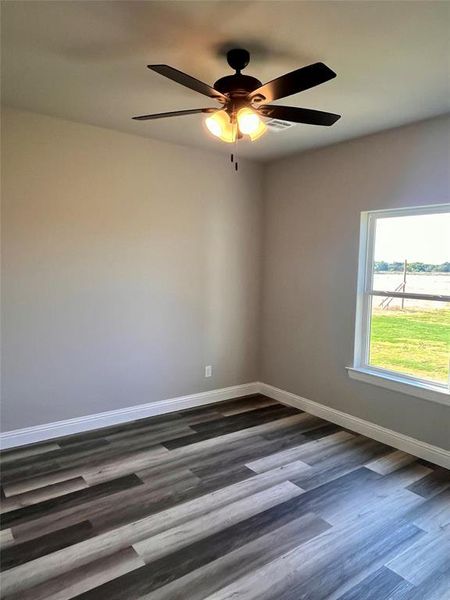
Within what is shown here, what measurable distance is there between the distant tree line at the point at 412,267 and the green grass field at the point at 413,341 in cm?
31

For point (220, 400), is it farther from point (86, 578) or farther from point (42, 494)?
point (86, 578)

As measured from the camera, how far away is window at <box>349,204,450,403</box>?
3.02 metres

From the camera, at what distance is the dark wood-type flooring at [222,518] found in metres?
1.85

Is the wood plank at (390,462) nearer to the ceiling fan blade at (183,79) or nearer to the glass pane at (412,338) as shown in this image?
the glass pane at (412,338)

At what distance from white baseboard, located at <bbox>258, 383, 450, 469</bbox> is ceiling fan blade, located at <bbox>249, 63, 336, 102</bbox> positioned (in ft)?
9.05

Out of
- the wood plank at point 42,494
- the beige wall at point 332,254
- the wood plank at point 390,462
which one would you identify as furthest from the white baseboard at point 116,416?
the wood plank at point 390,462

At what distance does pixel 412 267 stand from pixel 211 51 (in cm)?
224

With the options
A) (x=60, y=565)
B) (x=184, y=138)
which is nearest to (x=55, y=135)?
(x=184, y=138)

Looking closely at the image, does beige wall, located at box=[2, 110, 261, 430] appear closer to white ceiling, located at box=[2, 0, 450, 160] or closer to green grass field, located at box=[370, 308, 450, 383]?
white ceiling, located at box=[2, 0, 450, 160]

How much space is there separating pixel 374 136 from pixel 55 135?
2.65 metres

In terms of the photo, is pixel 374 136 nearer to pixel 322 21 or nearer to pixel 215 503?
pixel 322 21

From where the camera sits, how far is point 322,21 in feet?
5.87

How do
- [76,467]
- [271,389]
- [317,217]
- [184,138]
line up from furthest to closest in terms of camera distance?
[271,389]
[317,217]
[184,138]
[76,467]

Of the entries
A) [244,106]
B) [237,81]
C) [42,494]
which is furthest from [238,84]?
[42,494]
